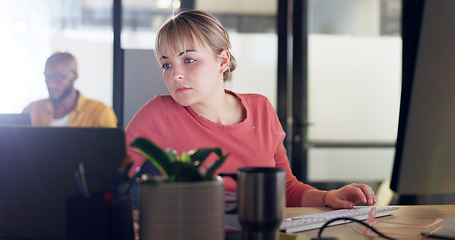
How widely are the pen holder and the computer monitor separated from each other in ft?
1.49

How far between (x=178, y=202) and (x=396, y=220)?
0.63m

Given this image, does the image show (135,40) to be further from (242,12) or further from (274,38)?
(274,38)

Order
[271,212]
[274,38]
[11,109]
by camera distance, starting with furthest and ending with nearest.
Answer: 1. [274,38]
2. [11,109]
3. [271,212]

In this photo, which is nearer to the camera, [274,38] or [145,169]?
[145,169]

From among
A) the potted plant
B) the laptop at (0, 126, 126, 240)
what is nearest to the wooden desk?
the potted plant

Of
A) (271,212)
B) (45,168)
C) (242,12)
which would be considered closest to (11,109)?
(242,12)

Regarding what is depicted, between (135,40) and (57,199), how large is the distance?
9.82 ft

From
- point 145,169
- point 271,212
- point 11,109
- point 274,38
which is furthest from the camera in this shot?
point 274,38

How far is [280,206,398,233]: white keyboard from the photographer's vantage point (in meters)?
0.87

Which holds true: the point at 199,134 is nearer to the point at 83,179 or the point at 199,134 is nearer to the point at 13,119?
the point at 13,119

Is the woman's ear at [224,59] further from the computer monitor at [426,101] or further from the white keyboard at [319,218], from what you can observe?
the computer monitor at [426,101]

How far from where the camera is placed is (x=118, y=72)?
3.48m

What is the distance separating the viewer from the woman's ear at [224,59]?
1.48 meters

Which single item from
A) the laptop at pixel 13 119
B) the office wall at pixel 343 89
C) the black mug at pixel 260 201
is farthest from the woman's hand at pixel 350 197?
the office wall at pixel 343 89
